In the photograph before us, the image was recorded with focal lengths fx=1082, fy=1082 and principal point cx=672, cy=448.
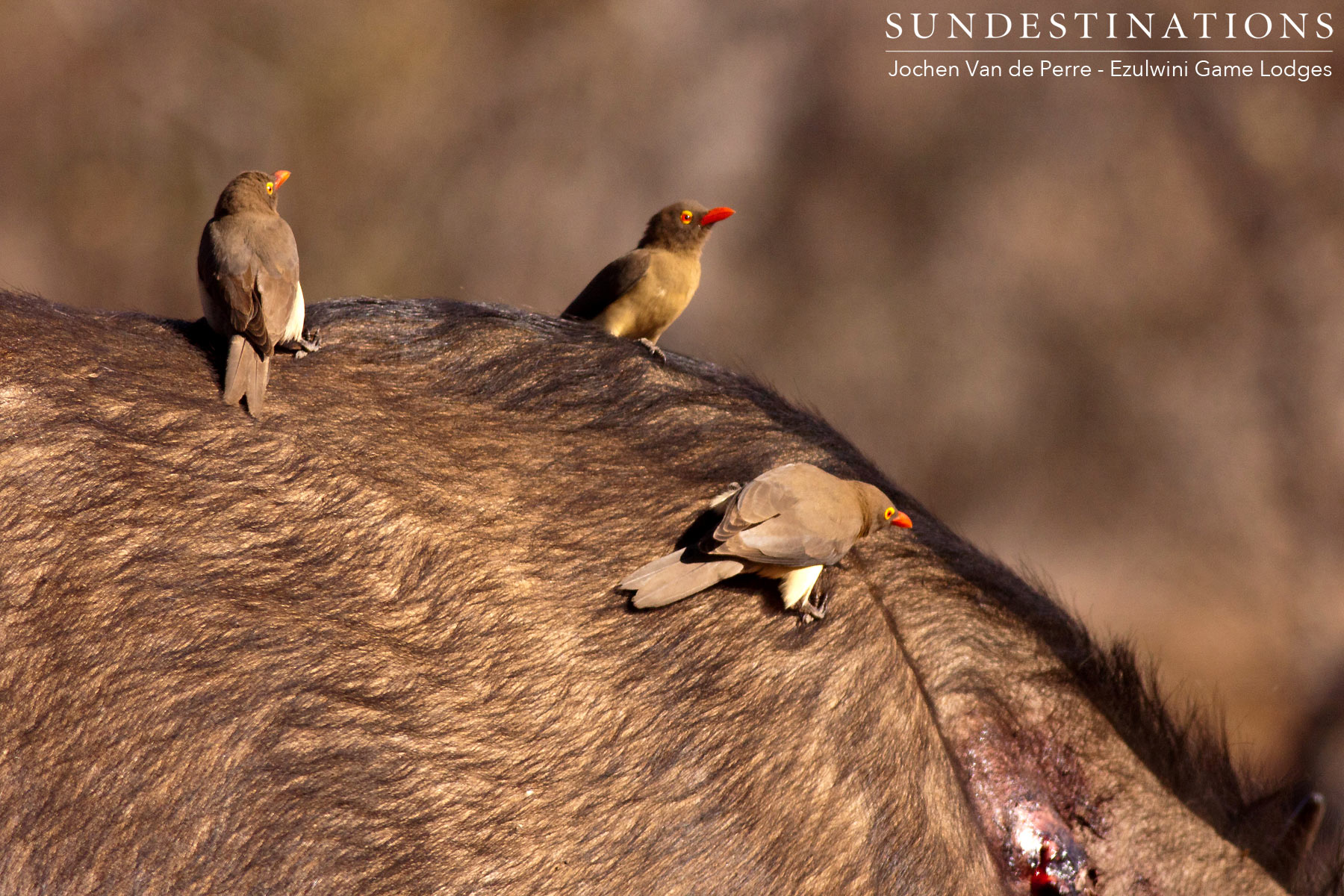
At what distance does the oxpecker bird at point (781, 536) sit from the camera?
3.62ft

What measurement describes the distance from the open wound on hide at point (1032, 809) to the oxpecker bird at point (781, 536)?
0.29 meters

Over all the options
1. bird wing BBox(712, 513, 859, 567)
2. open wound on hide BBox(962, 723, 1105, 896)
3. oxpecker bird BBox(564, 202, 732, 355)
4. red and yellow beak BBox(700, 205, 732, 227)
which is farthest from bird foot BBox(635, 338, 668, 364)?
open wound on hide BBox(962, 723, 1105, 896)

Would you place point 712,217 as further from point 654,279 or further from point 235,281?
point 235,281

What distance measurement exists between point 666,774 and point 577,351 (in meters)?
0.60

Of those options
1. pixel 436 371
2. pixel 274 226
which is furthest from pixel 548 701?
pixel 274 226

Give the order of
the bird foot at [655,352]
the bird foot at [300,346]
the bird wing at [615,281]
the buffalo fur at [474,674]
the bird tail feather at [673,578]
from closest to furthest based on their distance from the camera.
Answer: the buffalo fur at [474,674] < the bird tail feather at [673,578] < the bird foot at [300,346] < the bird foot at [655,352] < the bird wing at [615,281]

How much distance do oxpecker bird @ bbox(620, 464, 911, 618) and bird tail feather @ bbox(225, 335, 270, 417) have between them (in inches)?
18.0

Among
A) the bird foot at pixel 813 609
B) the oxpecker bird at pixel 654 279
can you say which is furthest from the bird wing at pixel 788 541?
the oxpecker bird at pixel 654 279

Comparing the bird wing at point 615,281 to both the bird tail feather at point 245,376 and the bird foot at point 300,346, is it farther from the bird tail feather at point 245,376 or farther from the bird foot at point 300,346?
the bird tail feather at point 245,376

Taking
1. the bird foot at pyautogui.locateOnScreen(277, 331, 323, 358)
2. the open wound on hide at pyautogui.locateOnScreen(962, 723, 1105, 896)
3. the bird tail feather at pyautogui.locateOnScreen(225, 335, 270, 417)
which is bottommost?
the open wound on hide at pyautogui.locateOnScreen(962, 723, 1105, 896)

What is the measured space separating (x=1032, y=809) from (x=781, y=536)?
0.49 metres

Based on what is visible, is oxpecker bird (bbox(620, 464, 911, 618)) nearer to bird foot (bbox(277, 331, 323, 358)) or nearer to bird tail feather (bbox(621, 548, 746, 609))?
bird tail feather (bbox(621, 548, 746, 609))

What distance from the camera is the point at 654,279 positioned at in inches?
73.0

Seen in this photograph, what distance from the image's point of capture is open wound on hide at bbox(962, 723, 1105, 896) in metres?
1.24
